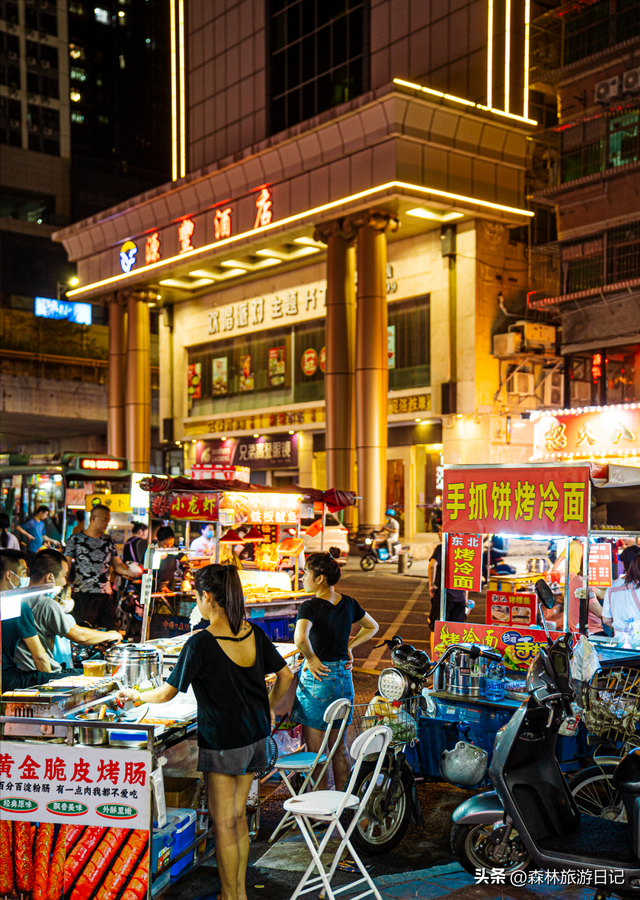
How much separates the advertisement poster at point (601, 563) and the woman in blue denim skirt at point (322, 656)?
537 cm

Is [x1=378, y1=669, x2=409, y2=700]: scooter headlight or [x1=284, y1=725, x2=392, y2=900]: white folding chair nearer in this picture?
[x1=284, y1=725, x2=392, y2=900]: white folding chair

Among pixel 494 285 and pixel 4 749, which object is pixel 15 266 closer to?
pixel 494 285

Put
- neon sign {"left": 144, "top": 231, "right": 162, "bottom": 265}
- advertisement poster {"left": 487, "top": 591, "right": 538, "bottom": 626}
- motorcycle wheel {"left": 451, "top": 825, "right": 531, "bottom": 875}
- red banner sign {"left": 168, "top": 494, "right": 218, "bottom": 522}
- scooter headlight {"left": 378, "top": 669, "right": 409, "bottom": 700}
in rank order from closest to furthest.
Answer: motorcycle wheel {"left": 451, "top": 825, "right": 531, "bottom": 875} → scooter headlight {"left": 378, "top": 669, "right": 409, "bottom": 700} → advertisement poster {"left": 487, "top": 591, "right": 538, "bottom": 626} → red banner sign {"left": 168, "top": 494, "right": 218, "bottom": 522} → neon sign {"left": 144, "top": 231, "right": 162, "bottom": 265}

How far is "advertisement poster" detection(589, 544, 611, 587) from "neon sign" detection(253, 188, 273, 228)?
22263 mm

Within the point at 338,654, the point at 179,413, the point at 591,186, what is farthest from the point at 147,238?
the point at 338,654

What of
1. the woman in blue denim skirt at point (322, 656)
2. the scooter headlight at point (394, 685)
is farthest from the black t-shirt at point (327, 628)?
the scooter headlight at point (394, 685)

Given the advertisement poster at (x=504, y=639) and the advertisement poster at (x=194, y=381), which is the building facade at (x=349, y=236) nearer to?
the advertisement poster at (x=194, y=381)

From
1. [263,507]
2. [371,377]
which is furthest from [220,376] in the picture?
[263,507]

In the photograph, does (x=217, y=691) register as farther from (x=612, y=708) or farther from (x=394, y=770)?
(x=612, y=708)

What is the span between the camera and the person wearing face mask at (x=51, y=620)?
602 cm

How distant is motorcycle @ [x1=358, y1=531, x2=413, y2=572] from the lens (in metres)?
25.4

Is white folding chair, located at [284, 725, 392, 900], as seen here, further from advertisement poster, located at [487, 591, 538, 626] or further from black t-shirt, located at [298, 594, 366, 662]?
advertisement poster, located at [487, 591, 538, 626]

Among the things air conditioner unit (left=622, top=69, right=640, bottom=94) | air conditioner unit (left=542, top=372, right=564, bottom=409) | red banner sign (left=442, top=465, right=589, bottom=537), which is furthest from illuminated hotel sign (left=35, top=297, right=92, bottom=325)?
red banner sign (left=442, top=465, right=589, bottom=537)

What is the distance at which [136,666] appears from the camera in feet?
18.5
